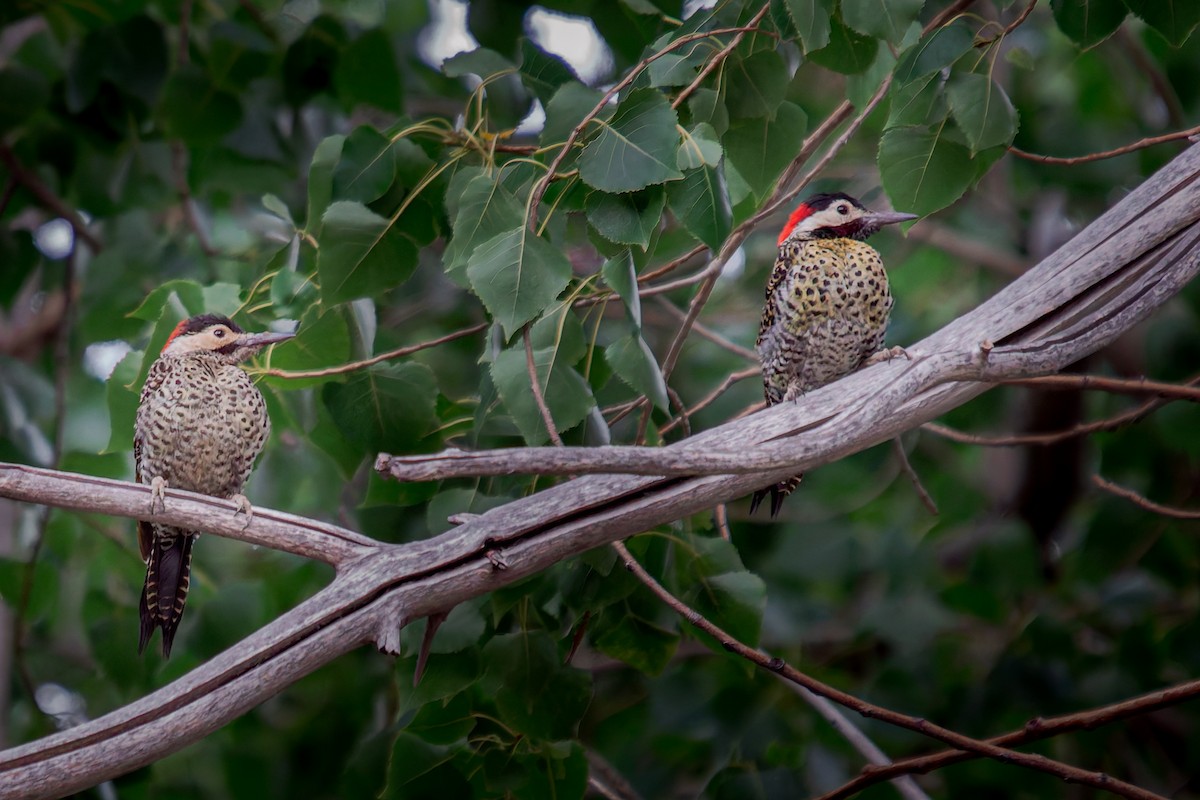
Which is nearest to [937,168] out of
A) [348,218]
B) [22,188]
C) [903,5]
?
[903,5]

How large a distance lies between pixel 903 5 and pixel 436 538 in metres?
1.43

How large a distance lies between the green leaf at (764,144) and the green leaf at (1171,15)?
766 millimetres

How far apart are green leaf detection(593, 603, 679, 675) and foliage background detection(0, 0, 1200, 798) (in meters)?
0.01

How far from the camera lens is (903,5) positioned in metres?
2.42

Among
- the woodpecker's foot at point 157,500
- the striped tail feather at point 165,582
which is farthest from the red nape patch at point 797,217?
the striped tail feather at point 165,582

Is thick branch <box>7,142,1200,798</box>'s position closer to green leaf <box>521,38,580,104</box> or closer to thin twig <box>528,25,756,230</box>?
thin twig <box>528,25,756,230</box>

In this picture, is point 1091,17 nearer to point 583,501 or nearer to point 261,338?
point 583,501

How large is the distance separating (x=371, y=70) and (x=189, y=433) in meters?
1.43

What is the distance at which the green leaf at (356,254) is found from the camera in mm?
2746

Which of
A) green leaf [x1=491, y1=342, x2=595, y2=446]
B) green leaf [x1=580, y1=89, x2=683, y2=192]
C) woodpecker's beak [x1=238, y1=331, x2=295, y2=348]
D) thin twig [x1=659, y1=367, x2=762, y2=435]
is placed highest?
green leaf [x1=580, y1=89, x2=683, y2=192]

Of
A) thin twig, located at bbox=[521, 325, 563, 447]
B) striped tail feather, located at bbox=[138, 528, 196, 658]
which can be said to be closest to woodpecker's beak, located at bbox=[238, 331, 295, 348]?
→ striped tail feather, located at bbox=[138, 528, 196, 658]

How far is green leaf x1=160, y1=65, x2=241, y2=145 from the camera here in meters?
4.08

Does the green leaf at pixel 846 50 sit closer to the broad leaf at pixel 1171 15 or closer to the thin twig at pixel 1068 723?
the broad leaf at pixel 1171 15

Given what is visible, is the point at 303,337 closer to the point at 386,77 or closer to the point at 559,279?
the point at 559,279
